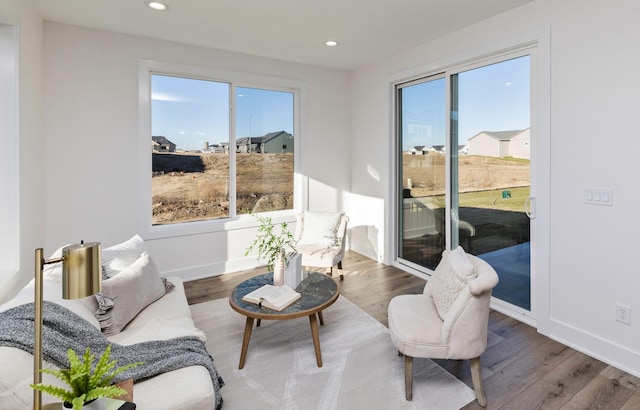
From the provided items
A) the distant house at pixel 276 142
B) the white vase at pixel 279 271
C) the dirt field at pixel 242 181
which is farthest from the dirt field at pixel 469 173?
the white vase at pixel 279 271

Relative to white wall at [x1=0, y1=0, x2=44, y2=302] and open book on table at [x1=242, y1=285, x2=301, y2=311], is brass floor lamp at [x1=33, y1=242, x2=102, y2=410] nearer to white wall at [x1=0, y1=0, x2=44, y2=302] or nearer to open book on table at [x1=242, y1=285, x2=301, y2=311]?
open book on table at [x1=242, y1=285, x2=301, y2=311]

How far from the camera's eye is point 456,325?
6.07 feet

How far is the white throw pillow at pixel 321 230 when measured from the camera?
3.96 meters

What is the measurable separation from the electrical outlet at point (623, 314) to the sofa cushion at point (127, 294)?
3.19 meters

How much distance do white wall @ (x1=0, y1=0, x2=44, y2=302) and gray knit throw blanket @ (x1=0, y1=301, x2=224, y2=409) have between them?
3.49 ft

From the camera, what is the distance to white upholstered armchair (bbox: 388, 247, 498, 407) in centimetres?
183

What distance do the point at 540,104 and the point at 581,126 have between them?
1.19 ft

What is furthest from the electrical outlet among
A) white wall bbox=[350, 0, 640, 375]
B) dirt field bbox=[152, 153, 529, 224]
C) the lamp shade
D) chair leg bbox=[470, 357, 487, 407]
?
the lamp shade

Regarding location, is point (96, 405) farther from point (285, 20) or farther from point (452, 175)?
point (452, 175)

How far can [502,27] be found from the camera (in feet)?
9.53

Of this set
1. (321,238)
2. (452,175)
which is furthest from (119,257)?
(452,175)

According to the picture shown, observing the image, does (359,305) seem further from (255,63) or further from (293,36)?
(255,63)

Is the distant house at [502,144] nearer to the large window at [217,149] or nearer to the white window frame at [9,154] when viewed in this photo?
the large window at [217,149]

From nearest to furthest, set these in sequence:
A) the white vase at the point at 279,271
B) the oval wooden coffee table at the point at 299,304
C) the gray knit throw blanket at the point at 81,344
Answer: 1. the gray knit throw blanket at the point at 81,344
2. the oval wooden coffee table at the point at 299,304
3. the white vase at the point at 279,271
